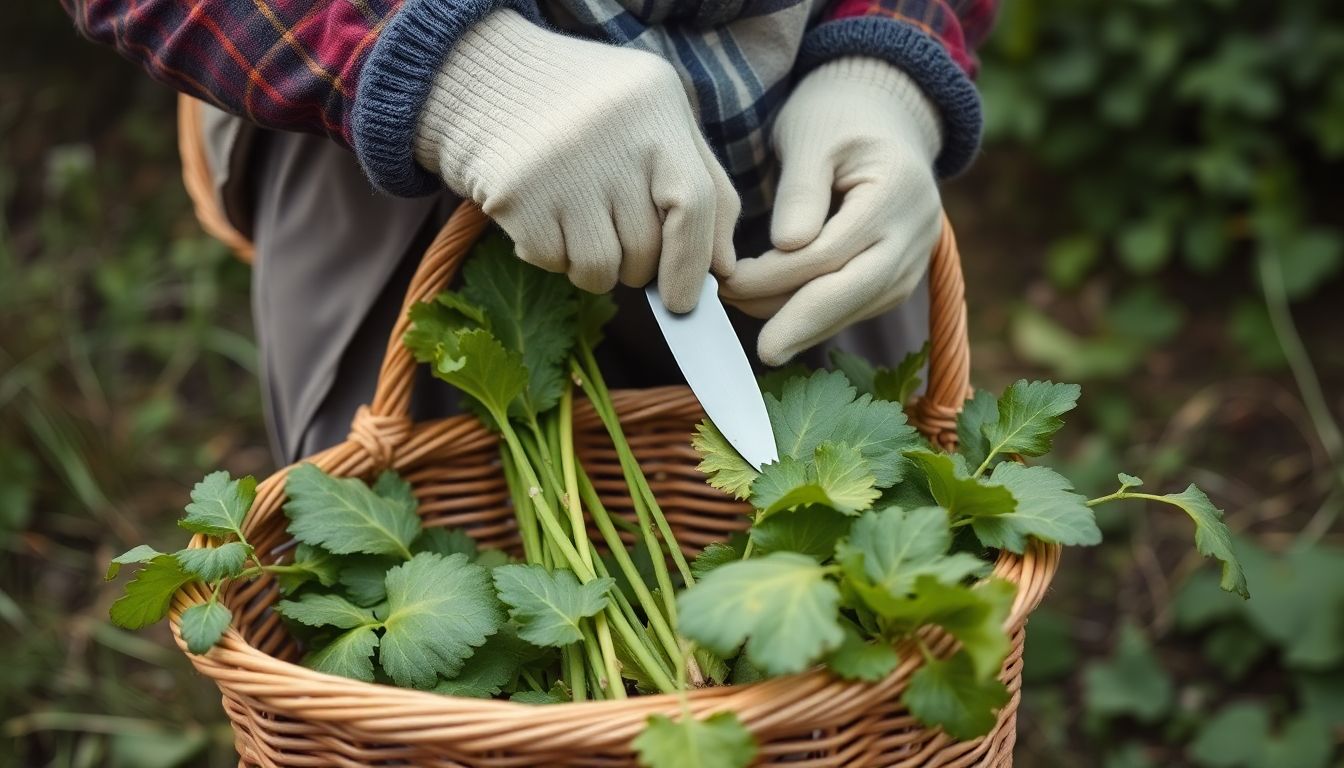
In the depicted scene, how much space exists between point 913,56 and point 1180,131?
4.00 ft

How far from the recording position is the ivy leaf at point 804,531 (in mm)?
689

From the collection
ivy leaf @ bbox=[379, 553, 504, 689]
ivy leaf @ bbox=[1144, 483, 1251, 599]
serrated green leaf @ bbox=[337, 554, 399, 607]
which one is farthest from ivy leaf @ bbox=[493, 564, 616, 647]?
ivy leaf @ bbox=[1144, 483, 1251, 599]

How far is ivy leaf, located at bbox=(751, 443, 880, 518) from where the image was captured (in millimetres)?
684

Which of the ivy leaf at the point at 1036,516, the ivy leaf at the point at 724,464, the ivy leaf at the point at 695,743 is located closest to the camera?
the ivy leaf at the point at 695,743

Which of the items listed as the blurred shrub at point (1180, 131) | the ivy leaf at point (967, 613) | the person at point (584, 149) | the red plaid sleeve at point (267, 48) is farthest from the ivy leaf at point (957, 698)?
the blurred shrub at point (1180, 131)

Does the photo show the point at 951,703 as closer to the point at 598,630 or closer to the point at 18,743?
the point at 598,630

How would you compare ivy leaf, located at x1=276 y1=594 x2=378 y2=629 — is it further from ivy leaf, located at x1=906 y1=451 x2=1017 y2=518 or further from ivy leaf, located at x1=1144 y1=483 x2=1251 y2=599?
ivy leaf, located at x1=1144 y1=483 x2=1251 y2=599

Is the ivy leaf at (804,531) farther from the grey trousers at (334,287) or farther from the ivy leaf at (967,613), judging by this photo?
the grey trousers at (334,287)

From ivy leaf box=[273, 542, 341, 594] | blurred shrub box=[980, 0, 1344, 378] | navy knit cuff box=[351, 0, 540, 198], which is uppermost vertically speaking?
navy knit cuff box=[351, 0, 540, 198]

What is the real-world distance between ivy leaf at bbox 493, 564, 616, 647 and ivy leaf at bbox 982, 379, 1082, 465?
10.7 inches

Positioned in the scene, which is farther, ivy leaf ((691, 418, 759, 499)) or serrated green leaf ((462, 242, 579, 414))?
serrated green leaf ((462, 242, 579, 414))

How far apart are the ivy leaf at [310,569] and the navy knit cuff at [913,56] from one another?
519 millimetres

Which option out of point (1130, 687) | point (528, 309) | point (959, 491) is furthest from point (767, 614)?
point (1130, 687)

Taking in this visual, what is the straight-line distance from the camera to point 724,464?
0.79 meters
